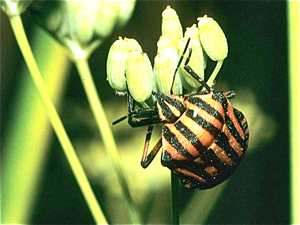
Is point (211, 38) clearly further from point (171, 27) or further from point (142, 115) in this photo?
point (142, 115)

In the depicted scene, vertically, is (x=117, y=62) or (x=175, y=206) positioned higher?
(x=117, y=62)

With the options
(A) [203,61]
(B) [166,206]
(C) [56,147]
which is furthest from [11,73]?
(A) [203,61]

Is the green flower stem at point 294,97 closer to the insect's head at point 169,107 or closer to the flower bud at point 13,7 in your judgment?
the insect's head at point 169,107

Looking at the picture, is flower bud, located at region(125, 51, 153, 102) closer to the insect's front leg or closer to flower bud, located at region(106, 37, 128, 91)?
flower bud, located at region(106, 37, 128, 91)

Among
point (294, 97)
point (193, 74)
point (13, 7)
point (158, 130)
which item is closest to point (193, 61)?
point (193, 74)

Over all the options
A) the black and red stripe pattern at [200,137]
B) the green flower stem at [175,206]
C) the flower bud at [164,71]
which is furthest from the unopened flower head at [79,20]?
the green flower stem at [175,206]

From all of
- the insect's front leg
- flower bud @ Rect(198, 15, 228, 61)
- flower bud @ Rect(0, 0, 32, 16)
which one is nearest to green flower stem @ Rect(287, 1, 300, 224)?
flower bud @ Rect(198, 15, 228, 61)

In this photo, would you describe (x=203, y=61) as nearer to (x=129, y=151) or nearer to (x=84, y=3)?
(x=84, y=3)
